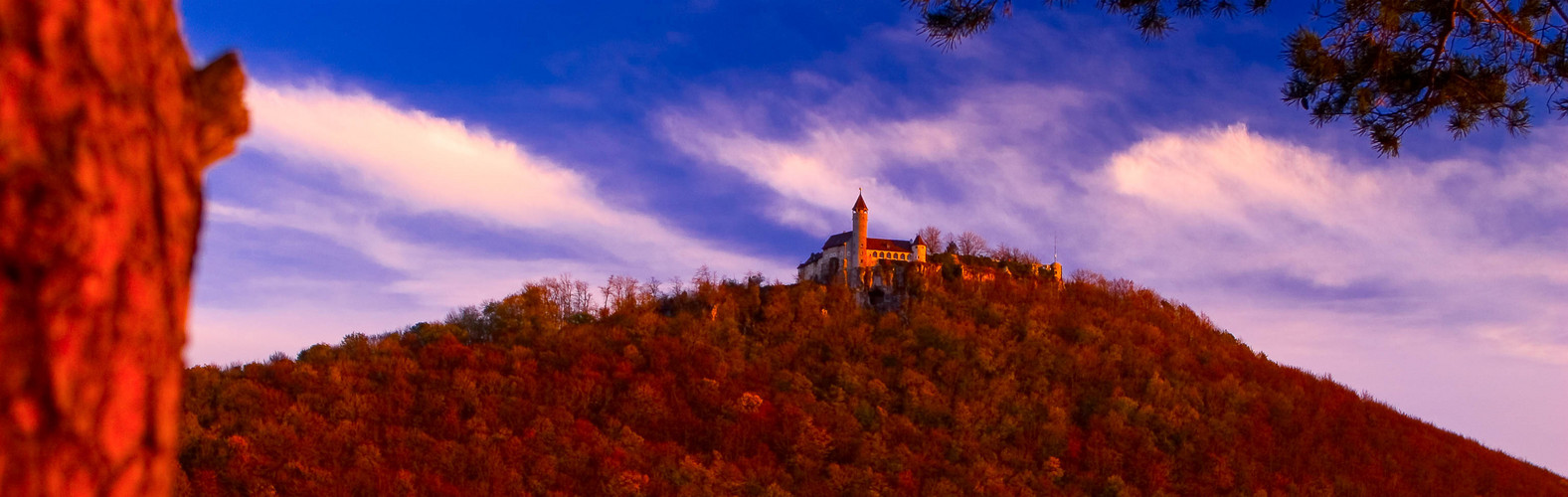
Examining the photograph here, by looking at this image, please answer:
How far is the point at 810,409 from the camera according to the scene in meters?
47.6

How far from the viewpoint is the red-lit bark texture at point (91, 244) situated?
175cm

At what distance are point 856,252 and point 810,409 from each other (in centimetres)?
1468

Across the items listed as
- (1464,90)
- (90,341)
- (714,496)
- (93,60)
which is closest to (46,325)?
(90,341)

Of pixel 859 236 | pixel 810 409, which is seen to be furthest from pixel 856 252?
pixel 810 409

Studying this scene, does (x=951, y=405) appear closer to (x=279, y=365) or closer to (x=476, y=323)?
(x=476, y=323)

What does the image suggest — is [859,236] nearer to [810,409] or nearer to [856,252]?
[856,252]

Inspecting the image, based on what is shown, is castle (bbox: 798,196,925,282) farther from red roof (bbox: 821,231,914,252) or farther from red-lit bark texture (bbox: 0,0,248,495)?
red-lit bark texture (bbox: 0,0,248,495)

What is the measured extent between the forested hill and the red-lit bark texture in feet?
114

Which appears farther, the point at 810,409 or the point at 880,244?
the point at 880,244

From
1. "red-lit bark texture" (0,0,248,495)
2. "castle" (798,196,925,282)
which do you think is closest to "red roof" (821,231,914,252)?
"castle" (798,196,925,282)

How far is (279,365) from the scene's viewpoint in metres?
48.5

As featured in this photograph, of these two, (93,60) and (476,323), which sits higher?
(476,323)

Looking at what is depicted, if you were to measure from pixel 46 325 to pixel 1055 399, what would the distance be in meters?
51.4

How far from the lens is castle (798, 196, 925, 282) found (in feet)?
197
